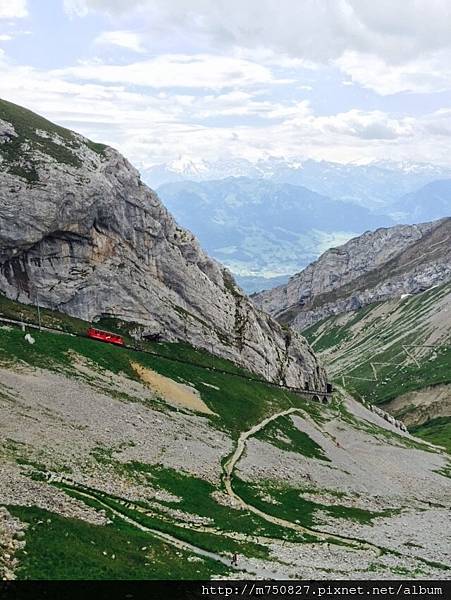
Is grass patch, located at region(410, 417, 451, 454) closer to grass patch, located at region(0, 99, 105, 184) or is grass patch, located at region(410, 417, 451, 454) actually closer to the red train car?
the red train car

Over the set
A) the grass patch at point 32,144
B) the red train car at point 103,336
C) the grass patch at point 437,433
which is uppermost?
the grass patch at point 32,144

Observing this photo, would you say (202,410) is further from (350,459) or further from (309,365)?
(309,365)

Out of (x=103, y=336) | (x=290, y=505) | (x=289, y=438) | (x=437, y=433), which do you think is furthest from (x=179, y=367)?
(x=437, y=433)

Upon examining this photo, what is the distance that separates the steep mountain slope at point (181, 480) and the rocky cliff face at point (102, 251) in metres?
8.26

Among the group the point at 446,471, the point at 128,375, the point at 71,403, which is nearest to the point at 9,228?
the point at 128,375

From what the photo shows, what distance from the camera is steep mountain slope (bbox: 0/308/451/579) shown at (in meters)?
41.6

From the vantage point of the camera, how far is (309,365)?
6442 inches

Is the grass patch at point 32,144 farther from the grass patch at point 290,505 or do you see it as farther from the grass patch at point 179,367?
the grass patch at point 290,505

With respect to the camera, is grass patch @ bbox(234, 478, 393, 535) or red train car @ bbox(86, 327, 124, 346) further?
red train car @ bbox(86, 327, 124, 346)

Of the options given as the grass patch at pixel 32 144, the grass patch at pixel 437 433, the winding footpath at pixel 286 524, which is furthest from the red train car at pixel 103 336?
the grass patch at pixel 437 433

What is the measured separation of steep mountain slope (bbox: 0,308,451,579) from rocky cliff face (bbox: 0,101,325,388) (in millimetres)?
8257

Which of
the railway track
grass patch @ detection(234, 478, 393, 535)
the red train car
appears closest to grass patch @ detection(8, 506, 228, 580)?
grass patch @ detection(234, 478, 393, 535)

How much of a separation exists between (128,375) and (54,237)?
36.4 metres

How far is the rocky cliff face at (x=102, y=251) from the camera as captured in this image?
4343 inches
